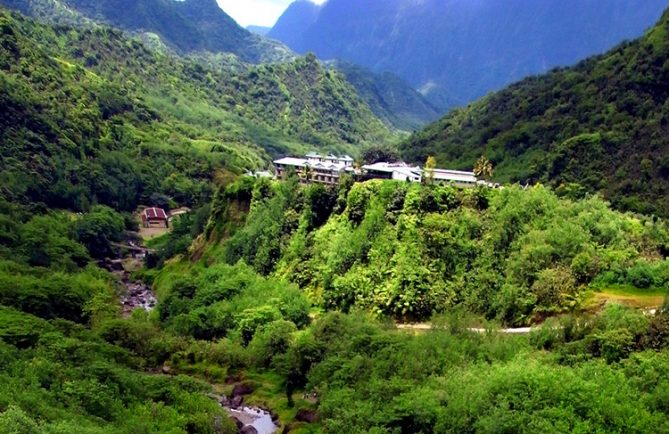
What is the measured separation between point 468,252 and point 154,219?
75.0 meters

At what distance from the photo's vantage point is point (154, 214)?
122 metres

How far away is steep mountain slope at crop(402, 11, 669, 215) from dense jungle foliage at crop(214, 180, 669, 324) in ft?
90.2

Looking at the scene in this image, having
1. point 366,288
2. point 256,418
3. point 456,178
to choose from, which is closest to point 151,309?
point 366,288

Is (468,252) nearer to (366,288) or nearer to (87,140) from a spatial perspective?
(366,288)

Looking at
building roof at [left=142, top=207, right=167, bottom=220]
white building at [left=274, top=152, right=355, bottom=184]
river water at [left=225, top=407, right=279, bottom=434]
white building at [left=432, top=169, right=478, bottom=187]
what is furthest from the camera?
building roof at [left=142, top=207, right=167, bottom=220]

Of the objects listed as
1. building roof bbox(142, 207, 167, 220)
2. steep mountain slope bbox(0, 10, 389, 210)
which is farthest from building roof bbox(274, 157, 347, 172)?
steep mountain slope bbox(0, 10, 389, 210)

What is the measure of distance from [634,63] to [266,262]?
212ft

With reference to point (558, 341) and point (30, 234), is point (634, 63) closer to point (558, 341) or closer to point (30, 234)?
point (558, 341)

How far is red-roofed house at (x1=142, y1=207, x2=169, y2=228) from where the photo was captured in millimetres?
120375

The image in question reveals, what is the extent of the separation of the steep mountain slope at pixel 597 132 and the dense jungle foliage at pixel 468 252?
1083 inches

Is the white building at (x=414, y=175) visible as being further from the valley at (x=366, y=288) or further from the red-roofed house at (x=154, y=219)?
the red-roofed house at (x=154, y=219)

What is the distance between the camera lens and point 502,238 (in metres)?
57.7

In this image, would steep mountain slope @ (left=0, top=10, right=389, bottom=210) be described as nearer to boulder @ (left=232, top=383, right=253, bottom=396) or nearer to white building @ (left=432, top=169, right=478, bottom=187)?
boulder @ (left=232, top=383, right=253, bottom=396)

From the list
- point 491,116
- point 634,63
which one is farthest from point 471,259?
point 491,116
